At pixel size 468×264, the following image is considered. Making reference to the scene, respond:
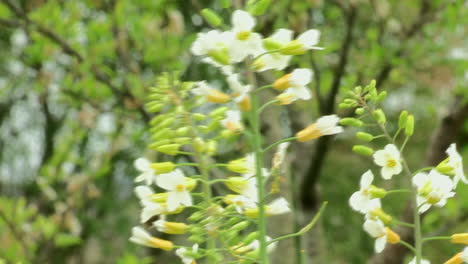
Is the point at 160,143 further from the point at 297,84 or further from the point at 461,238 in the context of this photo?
the point at 461,238

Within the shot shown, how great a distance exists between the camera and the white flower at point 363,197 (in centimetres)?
84

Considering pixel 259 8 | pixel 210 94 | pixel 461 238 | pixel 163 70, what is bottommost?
pixel 461 238

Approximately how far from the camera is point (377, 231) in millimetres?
824

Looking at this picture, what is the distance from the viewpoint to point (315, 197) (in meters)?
3.05

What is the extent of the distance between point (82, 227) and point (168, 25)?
2.01 meters

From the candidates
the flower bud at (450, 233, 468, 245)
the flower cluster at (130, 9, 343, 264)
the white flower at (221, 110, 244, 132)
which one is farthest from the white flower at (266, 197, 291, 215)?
the flower bud at (450, 233, 468, 245)

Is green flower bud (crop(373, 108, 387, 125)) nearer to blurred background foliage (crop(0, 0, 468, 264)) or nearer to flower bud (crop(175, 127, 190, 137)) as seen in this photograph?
flower bud (crop(175, 127, 190, 137))

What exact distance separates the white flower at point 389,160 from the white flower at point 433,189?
0.04 meters

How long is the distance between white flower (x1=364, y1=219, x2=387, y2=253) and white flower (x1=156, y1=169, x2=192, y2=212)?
218 mm

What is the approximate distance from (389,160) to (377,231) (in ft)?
0.33

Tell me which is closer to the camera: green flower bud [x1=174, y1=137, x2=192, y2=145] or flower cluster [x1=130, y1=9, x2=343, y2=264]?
flower cluster [x1=130, y1=9, x2=343, y2=264]

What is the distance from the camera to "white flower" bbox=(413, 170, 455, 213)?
0.86 meters

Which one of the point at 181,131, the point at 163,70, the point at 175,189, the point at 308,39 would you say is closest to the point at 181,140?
the point at 181,131

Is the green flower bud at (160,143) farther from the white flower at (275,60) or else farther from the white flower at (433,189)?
the white flower at (433,189)
